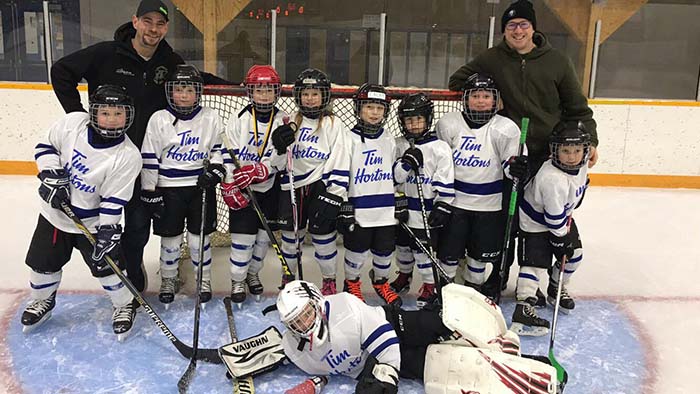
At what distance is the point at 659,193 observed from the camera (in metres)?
4.77

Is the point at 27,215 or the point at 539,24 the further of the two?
the point at 539,24

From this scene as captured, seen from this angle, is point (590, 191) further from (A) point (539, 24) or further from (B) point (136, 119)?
(B) point (136, 119)

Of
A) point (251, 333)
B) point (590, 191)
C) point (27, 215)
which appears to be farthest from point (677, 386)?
point (27, 215)

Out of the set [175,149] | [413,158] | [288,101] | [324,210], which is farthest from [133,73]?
[288,101]

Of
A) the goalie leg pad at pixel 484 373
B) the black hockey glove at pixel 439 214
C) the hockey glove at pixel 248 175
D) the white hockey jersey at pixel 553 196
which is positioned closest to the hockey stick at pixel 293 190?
the hockey glove at pixel 248 175

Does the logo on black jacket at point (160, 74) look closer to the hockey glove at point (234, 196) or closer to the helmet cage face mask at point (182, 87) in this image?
the helmet cage face mask at point (182, 87)

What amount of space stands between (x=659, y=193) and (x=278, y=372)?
397cm

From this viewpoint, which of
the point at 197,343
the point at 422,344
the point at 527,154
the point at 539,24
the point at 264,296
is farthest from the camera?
the point at 539,24

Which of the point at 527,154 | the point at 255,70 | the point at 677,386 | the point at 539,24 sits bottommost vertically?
the point at 677,386

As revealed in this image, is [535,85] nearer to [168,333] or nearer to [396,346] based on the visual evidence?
[396,346]

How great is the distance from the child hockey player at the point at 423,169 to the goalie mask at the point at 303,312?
0.79 m

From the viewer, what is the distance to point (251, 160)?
2426 mm

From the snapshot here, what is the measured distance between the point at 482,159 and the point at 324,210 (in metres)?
0.69

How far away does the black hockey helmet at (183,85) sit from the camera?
7.59 feet
